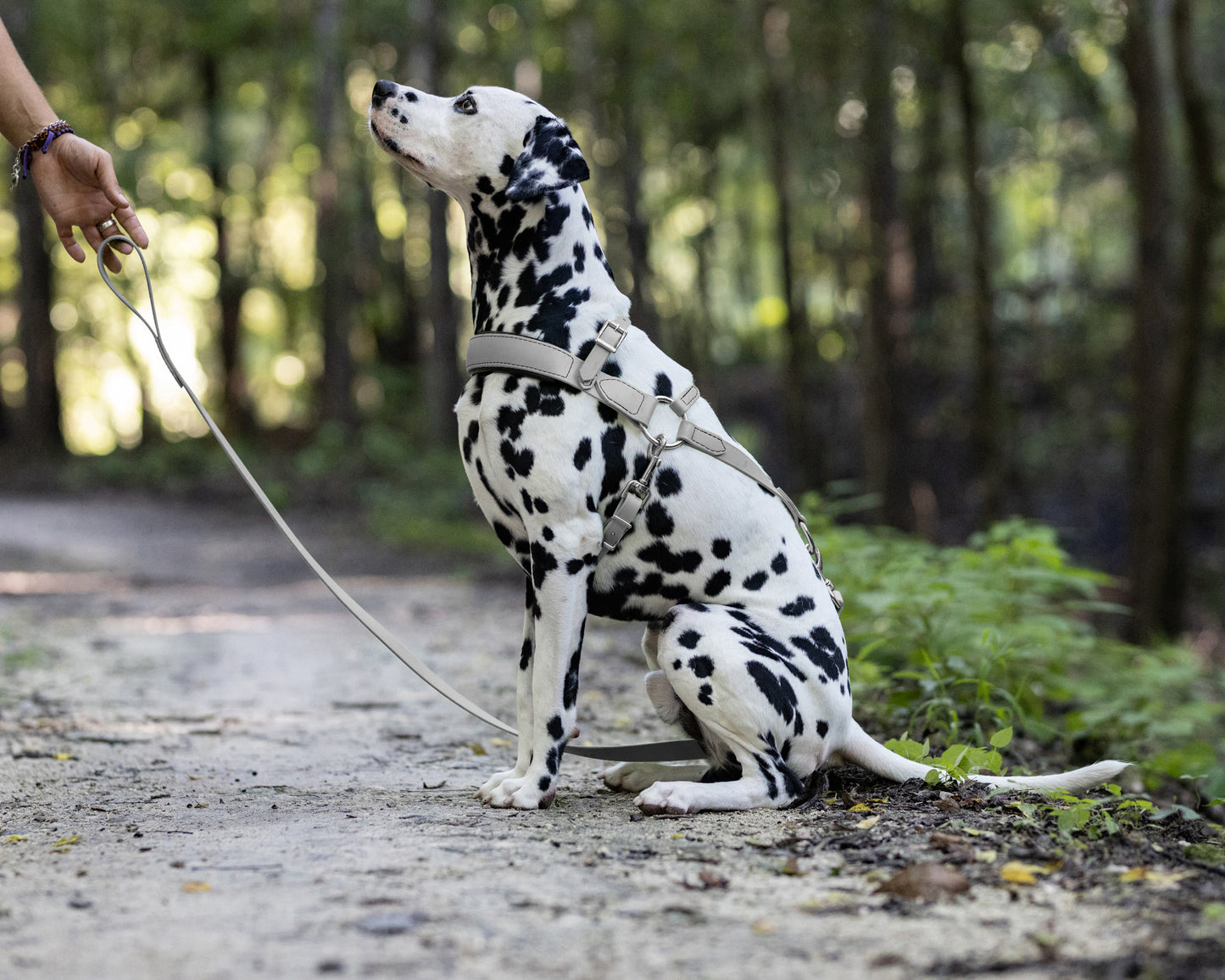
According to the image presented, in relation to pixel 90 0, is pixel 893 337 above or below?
below

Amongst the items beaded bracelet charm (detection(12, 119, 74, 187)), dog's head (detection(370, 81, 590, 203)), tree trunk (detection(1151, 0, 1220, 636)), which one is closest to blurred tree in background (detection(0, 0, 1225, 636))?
tree trunk (detection(1151, 0, 1220, 636))

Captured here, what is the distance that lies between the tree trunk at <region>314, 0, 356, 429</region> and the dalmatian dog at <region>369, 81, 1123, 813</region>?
59.9 feet

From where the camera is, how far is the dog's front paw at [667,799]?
3768 millimetres

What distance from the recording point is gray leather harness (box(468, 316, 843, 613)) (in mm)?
3871

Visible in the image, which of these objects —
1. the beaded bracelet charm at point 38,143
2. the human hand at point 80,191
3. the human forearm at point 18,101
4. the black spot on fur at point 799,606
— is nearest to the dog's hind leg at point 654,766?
the black spot on fur at point 799,606

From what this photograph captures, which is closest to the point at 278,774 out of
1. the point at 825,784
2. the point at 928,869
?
the point at 825,784

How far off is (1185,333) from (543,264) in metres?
9.34

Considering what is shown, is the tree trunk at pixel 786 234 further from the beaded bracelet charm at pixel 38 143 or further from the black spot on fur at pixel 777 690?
the black spot on fur at pixel 777 690

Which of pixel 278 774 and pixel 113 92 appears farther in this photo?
pixel 113 92

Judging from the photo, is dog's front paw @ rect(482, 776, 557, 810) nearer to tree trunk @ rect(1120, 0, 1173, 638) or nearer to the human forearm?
the human forearm

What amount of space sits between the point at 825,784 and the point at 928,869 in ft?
3.82

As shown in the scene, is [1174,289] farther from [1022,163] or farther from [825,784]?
[1022,163]

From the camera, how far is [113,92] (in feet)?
98.0

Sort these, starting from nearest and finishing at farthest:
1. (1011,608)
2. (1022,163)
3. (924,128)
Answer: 1. (1011,608)
2. (924,128)
3. (1022,163)
